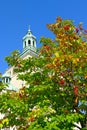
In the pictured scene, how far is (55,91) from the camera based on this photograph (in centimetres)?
2025

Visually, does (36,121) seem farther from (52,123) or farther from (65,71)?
(65,71)

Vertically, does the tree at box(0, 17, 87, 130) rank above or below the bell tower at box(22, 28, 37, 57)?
below

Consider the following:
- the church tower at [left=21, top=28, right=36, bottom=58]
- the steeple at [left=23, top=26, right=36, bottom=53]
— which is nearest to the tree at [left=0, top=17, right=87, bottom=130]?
the church tower at [left=21, top=28, right=36, bottom=58]

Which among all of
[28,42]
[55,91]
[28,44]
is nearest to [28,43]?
[28,42]

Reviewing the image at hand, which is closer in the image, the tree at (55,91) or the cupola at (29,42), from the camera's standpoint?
the tree at (55,91)

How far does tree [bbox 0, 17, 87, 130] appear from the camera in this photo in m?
18.8

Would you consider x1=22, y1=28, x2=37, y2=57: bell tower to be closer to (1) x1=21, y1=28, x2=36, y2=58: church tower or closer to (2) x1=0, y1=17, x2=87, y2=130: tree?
(1) x1=21, y1=28, x2=36, y2=58: church tower

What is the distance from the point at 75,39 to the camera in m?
21.6

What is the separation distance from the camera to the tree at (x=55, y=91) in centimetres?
1883

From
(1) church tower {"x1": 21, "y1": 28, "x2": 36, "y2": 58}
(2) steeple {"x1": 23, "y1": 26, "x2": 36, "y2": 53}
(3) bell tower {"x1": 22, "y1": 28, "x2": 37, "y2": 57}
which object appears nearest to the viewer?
(1) church tower {"x1": 21, "y1": 28, "x2": 36, "y2": 58}

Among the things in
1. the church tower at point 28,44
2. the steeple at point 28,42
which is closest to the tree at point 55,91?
the church tower at point 28,44

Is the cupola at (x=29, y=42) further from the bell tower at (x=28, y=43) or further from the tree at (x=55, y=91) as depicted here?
the tree at (x=55, y=91)

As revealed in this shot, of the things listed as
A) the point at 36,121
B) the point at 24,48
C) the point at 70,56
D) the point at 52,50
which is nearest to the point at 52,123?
the point at 36,121

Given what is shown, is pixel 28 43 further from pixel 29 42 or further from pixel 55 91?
pixel 55 91
